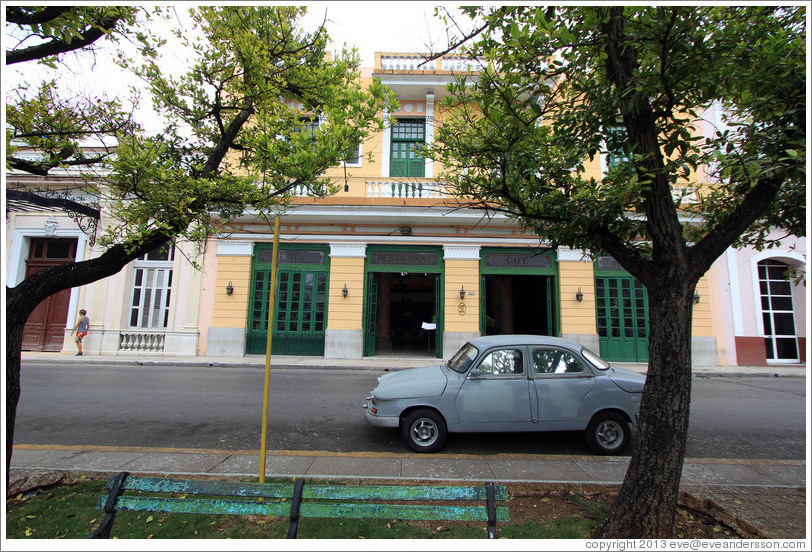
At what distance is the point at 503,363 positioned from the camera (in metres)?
5.49

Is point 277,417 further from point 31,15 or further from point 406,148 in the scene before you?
point 406,148

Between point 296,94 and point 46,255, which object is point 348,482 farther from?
point 46,255

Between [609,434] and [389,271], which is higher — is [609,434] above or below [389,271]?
below

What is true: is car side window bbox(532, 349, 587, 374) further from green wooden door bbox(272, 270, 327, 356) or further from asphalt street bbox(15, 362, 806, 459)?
green wooden door bbox(272, 270, 327, 356)

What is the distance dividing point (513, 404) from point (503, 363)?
1.80 ft

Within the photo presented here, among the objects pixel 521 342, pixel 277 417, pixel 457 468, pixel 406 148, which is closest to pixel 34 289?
pixel 277 417

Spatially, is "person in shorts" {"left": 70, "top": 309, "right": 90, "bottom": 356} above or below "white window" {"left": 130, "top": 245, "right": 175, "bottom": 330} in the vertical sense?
below

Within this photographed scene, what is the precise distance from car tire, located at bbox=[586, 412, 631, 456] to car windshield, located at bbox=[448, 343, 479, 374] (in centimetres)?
179

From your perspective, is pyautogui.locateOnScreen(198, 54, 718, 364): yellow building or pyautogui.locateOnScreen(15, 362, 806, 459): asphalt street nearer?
pyautogui.locateOnScreen(15, 362, 806, 459): asphalt street

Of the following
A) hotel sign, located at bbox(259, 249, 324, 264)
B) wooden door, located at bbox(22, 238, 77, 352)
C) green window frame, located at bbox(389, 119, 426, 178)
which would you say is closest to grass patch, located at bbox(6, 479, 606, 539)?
hotel sign, located at bbox(259, 249, 324, 264)

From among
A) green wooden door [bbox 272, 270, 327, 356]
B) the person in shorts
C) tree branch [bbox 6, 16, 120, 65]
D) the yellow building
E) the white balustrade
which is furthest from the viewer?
green wooden door [bbox 272, 270, 327, 356]

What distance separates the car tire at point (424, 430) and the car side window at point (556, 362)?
60.7 inches

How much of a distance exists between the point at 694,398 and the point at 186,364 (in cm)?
1400

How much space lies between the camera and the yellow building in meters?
14.3
